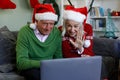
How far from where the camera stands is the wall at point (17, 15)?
122 inches

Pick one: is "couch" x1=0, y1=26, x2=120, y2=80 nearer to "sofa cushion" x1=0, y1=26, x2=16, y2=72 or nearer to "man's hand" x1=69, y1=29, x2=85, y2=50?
"sofa cushion" x1=0, y1=26, x2=16, y2=72

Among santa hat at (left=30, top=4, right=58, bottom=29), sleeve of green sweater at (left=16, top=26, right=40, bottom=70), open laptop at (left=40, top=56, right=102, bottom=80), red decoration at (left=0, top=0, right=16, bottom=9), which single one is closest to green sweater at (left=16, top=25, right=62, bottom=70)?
sleeve of green sweater at (left=16, top=26, right=40, bottom=70)

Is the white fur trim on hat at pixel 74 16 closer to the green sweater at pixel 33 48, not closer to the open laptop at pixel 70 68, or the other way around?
the green sweater at pixel 33 48

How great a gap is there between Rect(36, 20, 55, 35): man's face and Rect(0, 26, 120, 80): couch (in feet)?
1.44

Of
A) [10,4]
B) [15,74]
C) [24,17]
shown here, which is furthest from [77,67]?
[24,17]

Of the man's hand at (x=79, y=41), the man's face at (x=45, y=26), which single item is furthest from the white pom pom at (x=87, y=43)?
the man's face at (x=45, y=26)

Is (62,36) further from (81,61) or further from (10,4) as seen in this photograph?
(10,4)

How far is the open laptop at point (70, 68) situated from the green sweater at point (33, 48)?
1.56ft

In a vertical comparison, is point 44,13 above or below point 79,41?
above

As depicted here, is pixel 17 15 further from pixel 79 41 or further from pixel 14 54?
pixel 79 41

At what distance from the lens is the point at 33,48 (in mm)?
2031

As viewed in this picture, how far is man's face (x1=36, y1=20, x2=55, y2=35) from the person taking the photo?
2.02m

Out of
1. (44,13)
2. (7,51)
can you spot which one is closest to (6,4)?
(7,51)

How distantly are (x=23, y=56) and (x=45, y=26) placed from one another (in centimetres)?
32
